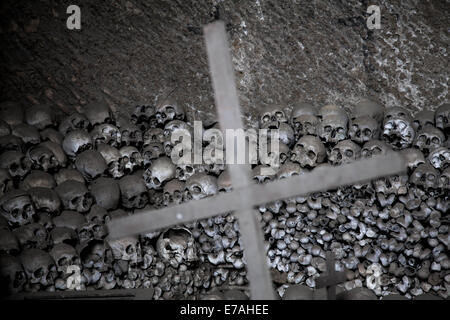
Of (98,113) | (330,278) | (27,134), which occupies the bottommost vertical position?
(330,278)

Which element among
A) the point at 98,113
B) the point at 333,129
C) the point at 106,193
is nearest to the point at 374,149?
the point at 333,129

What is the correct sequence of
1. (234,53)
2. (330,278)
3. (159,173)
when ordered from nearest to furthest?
(330,278)
(159,173)
(234,53)

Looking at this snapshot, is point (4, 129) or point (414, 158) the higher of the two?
point (4, 129)

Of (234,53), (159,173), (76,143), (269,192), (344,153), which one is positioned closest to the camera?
(269,192)

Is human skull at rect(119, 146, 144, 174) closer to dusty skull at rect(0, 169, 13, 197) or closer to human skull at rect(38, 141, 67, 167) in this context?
human skull at rect(38, 141, 67, 167)

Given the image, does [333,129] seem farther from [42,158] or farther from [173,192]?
[42,158]

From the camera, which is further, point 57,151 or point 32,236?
point 57,151
